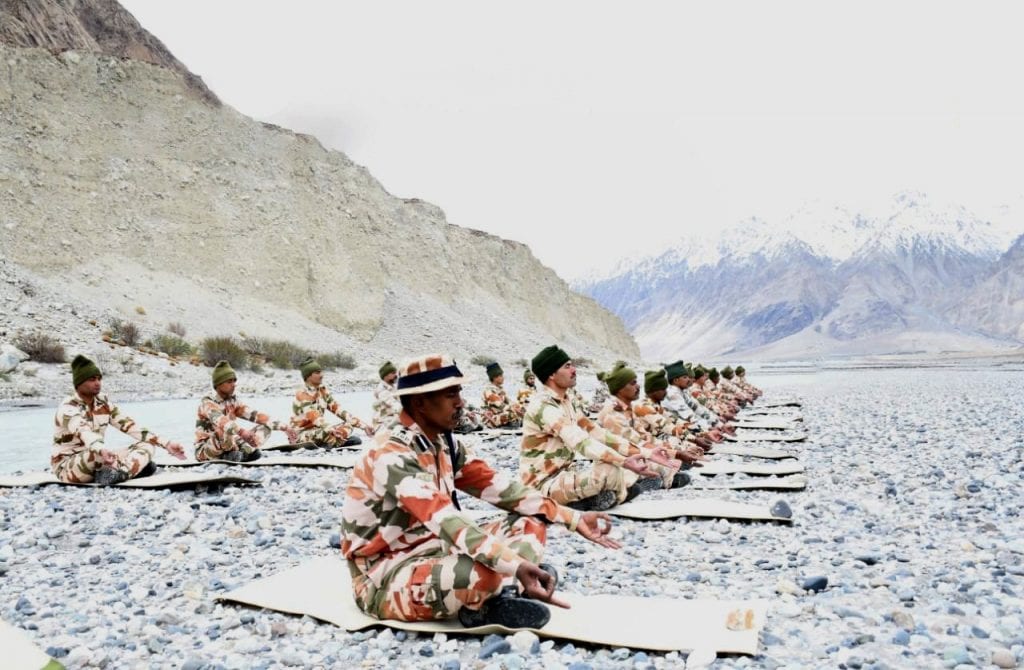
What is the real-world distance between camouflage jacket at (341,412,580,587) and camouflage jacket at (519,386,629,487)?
2.19 m

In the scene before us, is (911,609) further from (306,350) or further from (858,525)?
(306,350)

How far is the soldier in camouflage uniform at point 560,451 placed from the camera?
6.92 metres

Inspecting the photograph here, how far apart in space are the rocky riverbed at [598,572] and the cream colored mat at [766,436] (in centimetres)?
395

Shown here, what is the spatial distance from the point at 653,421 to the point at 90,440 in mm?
6236

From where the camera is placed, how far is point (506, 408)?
51.0ft

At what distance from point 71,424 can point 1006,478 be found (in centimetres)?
953

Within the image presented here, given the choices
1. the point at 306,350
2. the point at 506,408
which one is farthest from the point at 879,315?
the point at 506,408

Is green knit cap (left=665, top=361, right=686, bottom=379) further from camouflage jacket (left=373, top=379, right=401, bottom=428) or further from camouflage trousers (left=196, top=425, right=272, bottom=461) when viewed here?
camouflage trousers (left=196, top=425, right=272, bottom=461)

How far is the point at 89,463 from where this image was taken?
27.8 feet

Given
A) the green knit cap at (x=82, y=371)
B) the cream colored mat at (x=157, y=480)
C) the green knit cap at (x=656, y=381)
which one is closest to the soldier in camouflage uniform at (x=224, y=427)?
the cream colored mat at (x=157, y=480)

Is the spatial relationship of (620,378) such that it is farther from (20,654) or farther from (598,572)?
(20,654)

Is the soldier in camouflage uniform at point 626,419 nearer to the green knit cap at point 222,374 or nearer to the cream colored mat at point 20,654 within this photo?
the green knit cap at point 222,374

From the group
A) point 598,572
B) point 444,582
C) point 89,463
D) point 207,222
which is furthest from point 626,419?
point 207,222

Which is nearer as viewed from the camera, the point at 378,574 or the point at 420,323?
the point at 378,574
